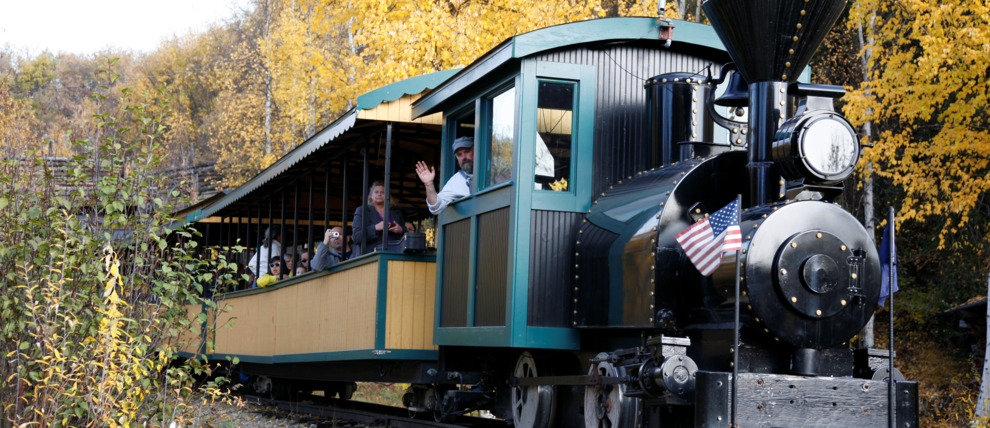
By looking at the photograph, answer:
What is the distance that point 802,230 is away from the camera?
18.2ft

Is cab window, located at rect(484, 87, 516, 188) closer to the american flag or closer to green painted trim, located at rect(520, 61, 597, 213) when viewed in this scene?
green painted trim, located at rect(520, 61, 597, 213)

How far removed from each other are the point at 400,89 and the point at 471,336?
2.73 metres

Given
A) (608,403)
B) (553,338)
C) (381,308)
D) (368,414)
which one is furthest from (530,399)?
(368,414)

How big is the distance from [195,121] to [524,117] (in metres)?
51.4

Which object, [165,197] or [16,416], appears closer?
[16,416]

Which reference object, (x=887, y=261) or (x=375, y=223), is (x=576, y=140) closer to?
(x=887, y=261)

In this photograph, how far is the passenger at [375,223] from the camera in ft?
32.8

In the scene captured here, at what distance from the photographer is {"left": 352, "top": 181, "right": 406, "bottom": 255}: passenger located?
9.98 meters

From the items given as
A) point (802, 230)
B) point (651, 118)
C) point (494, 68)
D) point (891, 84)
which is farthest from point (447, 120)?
point (891, 84)

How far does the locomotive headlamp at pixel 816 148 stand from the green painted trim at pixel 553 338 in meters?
1.92

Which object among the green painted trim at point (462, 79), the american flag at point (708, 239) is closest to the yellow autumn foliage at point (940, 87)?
the green painted trim at point (462, 79)

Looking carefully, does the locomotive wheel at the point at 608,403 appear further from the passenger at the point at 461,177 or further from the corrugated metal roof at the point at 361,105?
the corrugated metal roof at the point at 361,105

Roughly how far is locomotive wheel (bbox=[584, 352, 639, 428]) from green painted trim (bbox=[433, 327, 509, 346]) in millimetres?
720

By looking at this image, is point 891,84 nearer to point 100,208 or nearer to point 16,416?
point 100,208
